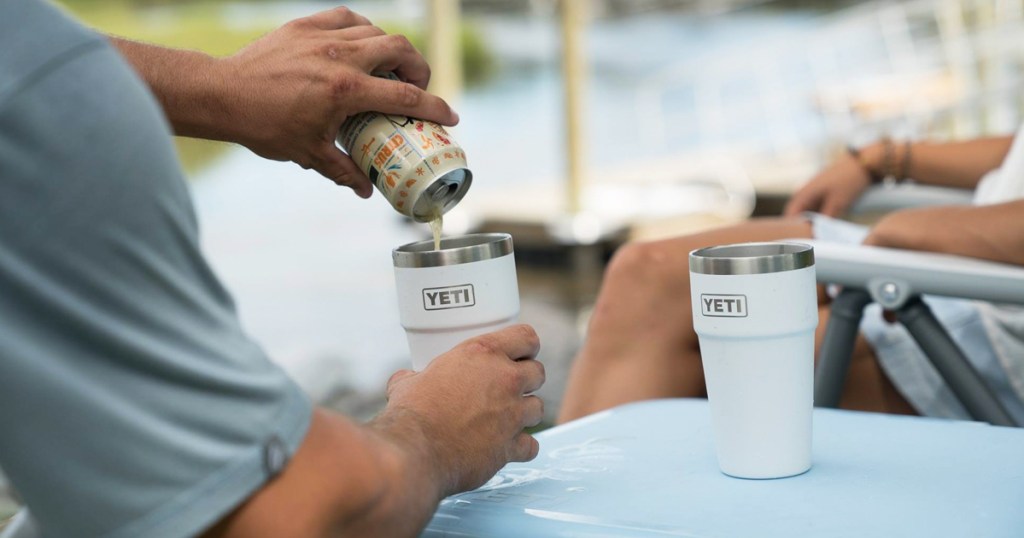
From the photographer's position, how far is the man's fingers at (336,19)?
992 millimetres

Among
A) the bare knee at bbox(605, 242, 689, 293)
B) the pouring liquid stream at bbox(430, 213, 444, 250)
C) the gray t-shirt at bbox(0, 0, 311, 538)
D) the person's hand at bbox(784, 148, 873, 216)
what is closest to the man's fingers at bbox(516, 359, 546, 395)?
the pouring liquid stream at bbox(430, 213, 444, 250)

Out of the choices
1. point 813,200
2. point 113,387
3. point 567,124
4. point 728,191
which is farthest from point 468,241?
point 728,191

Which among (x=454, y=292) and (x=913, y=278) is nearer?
(x=454, y=292)

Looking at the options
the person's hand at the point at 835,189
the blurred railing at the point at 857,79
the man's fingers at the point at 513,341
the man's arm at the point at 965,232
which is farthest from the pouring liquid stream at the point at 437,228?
the blurred railing at the point at 857,79

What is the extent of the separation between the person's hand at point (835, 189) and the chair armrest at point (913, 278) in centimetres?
59

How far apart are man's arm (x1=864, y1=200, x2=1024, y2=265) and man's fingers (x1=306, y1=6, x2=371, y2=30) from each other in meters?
0.66

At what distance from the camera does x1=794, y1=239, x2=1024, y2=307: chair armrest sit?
1.16m

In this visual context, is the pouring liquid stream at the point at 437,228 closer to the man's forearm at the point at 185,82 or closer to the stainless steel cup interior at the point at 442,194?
the stainless steel cup interior at the point at 442,194

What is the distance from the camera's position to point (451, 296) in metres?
0.88

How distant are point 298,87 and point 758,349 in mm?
439

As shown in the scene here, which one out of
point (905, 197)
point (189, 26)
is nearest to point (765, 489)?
point (905, 197)

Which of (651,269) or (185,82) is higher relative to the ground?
(185,82)

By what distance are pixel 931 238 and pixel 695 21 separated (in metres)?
6.26

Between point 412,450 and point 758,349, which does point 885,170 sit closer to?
point 758,349
